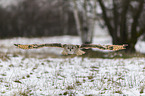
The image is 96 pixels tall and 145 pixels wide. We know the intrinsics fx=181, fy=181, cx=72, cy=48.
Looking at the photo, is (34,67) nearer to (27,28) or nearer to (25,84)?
(25,84)

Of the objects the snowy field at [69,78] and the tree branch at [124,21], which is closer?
the snowy field at [69,78]

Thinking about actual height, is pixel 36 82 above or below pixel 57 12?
below

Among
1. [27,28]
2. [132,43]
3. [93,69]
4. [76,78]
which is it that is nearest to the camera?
[76,78]

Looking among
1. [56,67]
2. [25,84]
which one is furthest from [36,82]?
[56,67]

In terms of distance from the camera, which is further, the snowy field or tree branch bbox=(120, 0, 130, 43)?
tree branch bbox=(120, 0, 130, 43)

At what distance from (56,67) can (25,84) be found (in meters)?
2.10

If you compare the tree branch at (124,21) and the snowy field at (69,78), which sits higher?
the tree branch at (124,21)

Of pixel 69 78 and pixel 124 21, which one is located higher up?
pixel 124 21

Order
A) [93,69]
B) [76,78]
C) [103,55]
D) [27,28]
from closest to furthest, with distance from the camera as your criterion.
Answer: [76,78] → [93,69] → [103,55] → [27,28]

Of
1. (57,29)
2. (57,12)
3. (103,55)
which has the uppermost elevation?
(57,12)

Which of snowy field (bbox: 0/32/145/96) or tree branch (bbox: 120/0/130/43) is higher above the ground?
tree branch (bbox: 120/0/130/43)

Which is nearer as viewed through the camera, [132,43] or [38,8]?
[132,43]

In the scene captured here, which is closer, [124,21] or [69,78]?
[69,78]

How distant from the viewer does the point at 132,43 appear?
1089cm
